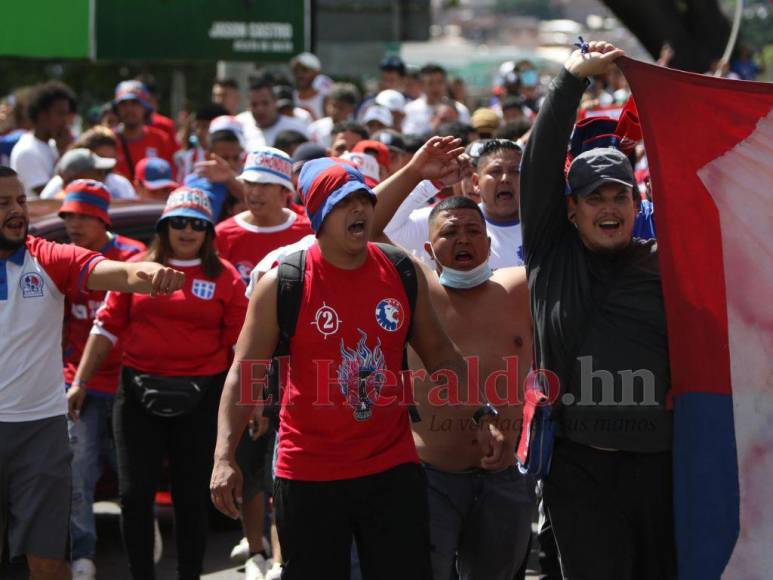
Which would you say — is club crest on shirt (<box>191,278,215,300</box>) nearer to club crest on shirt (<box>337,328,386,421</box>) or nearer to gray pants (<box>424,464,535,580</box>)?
gray pants (<box>424,464,535,580</box>)

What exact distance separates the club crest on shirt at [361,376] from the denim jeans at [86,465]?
8.90ft

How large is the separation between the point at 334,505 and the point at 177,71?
41.2ft

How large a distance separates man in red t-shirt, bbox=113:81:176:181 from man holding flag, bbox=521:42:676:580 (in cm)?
785

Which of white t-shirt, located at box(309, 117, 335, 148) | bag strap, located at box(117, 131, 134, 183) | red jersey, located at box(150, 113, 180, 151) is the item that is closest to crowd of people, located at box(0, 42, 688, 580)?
bag strap, located at box(117, 131, 134, 183)

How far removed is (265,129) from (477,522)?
24.4ft

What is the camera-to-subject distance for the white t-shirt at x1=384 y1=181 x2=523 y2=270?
6930 mm

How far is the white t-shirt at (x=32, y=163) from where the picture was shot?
38.5 feet

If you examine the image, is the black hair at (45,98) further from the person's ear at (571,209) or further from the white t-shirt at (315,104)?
the person's ear at (571,209)

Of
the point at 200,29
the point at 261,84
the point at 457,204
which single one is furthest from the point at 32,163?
the point at 457,204

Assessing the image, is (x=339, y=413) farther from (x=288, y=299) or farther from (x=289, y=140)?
(x=289, y=140)

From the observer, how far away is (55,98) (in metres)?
12.1

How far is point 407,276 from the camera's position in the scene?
5.33 meters

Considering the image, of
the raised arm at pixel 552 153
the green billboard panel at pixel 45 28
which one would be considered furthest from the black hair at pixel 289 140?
the raised arm at pixel 552 153

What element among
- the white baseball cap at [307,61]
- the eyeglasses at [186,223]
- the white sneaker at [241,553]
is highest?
the white baseball cap at [307,61]
